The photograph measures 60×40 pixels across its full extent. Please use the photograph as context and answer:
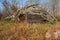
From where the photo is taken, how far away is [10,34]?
685 centimetres

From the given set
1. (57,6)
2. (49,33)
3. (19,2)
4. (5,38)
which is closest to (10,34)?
(5,38)

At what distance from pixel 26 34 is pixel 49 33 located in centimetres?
97

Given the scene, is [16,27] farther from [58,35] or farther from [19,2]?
[19,2]

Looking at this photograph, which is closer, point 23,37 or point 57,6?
point 23,37

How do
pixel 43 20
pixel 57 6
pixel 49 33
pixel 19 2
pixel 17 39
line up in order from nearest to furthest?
pixel 17 39, pixel 49 33, pixel 43 20, pixel 19 2, pixel 57 6

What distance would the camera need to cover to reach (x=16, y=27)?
23.2 ft

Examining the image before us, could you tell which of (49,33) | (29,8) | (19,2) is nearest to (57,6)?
(19,2)

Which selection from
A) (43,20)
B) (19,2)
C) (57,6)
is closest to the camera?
(43,20)

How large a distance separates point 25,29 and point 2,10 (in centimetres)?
1018

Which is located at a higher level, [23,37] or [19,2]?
[19,2]

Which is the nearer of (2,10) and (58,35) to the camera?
(58,35)

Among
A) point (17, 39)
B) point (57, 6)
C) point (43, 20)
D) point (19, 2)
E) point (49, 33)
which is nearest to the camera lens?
point (17, 39)

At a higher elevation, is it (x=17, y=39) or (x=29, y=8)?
(x=29, y=8)

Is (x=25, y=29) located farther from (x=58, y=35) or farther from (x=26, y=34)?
(x=58, y=35)
